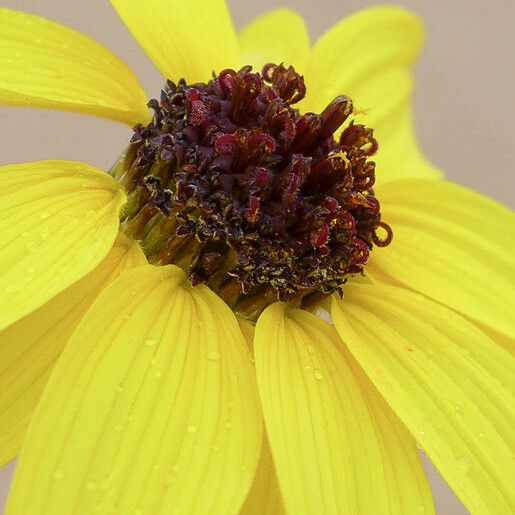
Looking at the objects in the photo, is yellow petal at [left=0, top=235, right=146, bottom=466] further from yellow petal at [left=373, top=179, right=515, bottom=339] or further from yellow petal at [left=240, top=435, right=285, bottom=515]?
yellow petal at [left=373, top=179, right=515, bottom=339]

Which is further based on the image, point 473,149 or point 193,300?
point 473,149

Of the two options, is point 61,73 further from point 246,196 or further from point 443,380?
point 443,380

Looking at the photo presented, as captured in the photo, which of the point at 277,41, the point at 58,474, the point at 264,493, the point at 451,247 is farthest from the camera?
the point at 277,41

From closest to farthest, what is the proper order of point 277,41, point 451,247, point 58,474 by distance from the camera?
point 58,474
point 451,247
point 277,41

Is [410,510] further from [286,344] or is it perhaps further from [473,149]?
[473,149]

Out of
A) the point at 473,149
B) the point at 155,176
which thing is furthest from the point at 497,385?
the point at 473,149

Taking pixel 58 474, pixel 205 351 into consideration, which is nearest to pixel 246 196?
pixel 205 351
